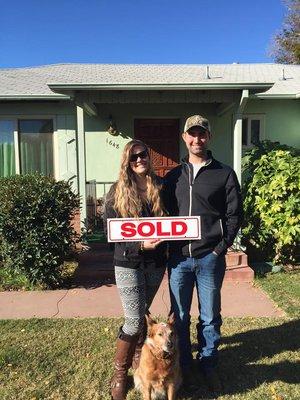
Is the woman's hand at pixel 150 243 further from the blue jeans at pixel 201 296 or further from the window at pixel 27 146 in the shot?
the window at pixel 27 146

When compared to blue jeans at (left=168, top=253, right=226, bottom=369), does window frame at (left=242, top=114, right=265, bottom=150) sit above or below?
above

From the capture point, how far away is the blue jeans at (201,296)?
312 cm

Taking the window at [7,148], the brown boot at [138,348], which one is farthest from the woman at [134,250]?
the window at [7,148]

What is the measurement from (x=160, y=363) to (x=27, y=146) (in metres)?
7.68

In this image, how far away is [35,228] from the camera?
5.54m

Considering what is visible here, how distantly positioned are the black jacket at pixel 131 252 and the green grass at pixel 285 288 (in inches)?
97.8

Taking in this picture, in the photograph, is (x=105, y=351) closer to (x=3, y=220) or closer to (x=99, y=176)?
(x=3, y=220)

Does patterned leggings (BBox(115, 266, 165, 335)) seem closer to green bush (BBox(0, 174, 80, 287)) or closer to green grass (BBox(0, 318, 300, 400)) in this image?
green grass (BBox(0, 318, 300, 400))

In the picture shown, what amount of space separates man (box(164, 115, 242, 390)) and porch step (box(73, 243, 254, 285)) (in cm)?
299

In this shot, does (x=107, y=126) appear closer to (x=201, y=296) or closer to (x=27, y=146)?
(x=27, y=146)

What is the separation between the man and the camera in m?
3.05

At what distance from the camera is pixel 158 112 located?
378 inches

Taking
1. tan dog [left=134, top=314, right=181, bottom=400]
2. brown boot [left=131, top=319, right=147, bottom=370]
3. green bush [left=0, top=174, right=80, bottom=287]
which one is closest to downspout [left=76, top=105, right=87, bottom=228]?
green bush [left=0, top=174, right=80, bottom=287]

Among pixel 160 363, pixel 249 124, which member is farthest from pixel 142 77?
pixel 160 363
